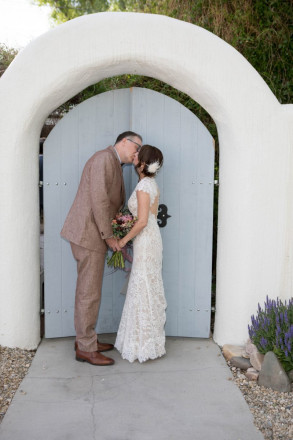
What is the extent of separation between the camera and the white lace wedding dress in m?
4.59

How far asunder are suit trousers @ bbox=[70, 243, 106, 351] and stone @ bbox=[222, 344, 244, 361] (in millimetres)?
1261

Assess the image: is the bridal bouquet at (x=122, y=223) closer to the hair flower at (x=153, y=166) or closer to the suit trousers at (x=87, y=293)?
the suit trousers at (x=87, y=293)

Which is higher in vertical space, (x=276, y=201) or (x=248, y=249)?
(x=276, y=201)

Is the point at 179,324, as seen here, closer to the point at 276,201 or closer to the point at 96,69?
the point at 276,201

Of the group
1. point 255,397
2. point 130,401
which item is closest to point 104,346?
point 130,401

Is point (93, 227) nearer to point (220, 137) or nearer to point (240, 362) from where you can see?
point (220, 137)

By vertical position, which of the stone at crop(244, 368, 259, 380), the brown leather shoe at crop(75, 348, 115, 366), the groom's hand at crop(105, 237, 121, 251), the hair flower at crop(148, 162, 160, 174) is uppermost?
the hair flower at crop(148, 162, 160, 174)

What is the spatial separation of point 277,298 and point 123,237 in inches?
61.5

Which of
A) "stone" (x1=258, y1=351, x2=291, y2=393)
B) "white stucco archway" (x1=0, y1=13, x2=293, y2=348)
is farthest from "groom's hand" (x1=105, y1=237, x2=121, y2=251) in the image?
"stone" (x1=258, y1=351, x2=291, y2=393)

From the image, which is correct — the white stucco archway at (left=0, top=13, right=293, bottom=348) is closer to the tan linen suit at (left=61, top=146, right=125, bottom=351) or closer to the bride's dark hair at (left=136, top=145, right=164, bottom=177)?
the tan linen suit at (left=61, top=146, right=125, bottom=351)

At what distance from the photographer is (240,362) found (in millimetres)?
4590

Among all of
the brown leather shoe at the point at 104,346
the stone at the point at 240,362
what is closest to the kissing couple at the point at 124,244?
the brown leather shoe at the point at 104,346

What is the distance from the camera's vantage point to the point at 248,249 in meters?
4.79

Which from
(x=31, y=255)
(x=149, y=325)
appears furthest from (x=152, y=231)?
(x=31, y=255)
